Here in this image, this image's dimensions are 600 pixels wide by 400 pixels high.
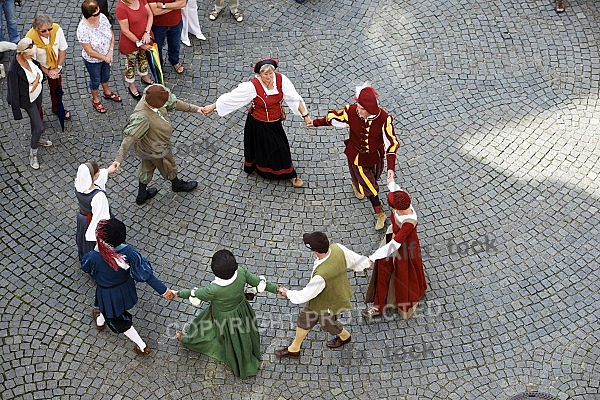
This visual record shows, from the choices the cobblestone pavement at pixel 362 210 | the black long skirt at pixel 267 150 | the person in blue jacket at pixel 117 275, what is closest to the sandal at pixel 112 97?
the cobblestone pavement at pixel 362 210

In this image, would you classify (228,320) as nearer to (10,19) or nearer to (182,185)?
(182,185)

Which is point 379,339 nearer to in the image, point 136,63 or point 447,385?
point 447,385

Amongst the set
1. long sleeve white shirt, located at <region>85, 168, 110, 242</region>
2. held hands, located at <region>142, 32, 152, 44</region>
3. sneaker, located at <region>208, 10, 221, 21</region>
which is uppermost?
held hands, located at <region>142, 32, 152, 44</region>

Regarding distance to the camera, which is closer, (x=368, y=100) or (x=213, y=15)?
(x=368, y=100)

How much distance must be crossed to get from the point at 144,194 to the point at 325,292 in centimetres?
296

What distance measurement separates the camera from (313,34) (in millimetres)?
12352

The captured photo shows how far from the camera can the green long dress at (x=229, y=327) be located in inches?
319

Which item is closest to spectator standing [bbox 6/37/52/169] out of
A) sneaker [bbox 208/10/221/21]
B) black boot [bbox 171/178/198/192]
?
black boot [bbox 171/178/198/192]

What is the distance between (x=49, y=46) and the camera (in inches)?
408

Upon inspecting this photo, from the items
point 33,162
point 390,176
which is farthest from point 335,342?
point 33,162

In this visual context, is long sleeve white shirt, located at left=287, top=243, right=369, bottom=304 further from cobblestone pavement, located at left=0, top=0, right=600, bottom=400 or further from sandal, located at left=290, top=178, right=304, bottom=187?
sandal, located at left=290, top=178, right=304, bottom=187

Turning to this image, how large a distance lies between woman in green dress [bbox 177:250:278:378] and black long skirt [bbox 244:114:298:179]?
2.29m

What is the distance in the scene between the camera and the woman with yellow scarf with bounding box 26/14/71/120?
10.2m

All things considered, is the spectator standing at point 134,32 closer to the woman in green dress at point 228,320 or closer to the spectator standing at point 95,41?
the spectator standing at point 95,41
